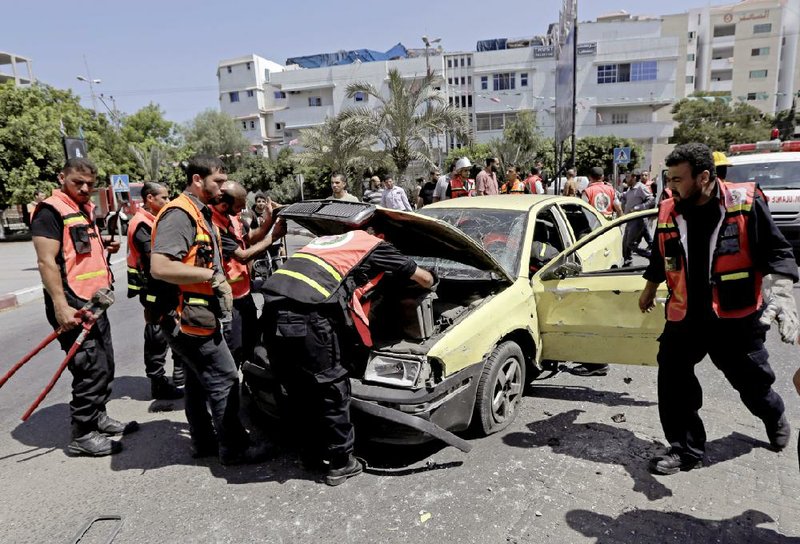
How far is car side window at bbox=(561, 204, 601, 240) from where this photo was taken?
18.6 feet

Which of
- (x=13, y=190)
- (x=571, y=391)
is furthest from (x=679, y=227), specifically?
(x=13, y=190)

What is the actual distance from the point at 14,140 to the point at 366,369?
67.1 ft

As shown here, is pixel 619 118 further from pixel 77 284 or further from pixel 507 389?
pixel 77 284

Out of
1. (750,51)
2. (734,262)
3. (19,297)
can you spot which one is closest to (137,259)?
(734,262)

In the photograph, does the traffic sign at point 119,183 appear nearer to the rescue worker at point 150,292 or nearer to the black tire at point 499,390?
the rescue worker at point 150,292

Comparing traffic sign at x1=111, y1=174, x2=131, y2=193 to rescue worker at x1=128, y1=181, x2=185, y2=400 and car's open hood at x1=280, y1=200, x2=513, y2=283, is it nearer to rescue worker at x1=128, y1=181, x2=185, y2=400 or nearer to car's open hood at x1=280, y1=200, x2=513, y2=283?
rescue worker at x1=128, y1=181, x2=185, y2=400

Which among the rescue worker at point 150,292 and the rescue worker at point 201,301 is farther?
the rescue worker at point 150,292

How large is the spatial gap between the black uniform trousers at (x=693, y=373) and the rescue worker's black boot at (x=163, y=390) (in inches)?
150

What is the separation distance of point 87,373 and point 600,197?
7891mm

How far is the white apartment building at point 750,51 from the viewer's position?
5994 centimetres

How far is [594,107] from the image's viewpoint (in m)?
44.6

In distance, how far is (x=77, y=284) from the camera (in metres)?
3.49

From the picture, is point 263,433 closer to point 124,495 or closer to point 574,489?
point 124,495

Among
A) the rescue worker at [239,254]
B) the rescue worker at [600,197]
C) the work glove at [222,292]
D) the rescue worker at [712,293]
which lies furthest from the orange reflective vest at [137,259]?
the rescue worker at [600,197]
